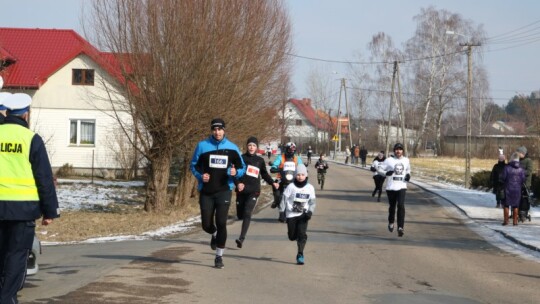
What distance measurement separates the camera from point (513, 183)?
19.3 meters

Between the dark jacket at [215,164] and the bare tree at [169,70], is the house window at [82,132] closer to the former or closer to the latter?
the bare tree at [169,70]

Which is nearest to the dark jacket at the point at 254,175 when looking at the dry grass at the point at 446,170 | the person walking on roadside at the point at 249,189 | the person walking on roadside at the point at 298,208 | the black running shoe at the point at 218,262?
the person walking on roadside at the point at 249,189

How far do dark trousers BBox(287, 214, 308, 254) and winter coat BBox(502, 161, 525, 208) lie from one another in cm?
877

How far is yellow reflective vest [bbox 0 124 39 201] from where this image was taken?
6820 mm

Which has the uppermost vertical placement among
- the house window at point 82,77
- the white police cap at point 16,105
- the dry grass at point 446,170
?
the house window at point 82,77

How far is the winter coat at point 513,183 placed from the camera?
19.3m

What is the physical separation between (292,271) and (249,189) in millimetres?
3551

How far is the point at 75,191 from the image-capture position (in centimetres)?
3116

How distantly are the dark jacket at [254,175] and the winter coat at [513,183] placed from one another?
6591mm

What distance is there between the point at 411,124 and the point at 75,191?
70.2m

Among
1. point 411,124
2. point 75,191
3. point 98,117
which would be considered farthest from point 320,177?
point 411,124

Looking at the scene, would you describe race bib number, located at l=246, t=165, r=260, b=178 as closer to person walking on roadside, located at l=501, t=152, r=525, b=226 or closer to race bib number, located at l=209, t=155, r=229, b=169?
race bib number, located at l=209, t=155, r=229, b=169

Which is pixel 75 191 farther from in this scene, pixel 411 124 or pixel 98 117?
pixel 411 124

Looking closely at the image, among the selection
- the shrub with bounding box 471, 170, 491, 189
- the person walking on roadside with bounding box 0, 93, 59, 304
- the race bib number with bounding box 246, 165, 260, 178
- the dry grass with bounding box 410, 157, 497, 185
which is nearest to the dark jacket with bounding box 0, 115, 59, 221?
the person walking on roadside with bounding box 0, 93, 59, 304
